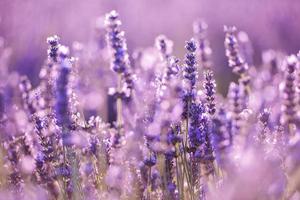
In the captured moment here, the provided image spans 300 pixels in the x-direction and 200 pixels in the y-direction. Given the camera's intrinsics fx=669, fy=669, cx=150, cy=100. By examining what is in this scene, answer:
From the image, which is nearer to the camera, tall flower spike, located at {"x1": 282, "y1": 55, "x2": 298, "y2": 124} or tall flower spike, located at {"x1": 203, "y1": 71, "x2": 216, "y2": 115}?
tall flower spike, located at {"x1": 282, "y1": 55, "x2": 298, "y2": 124}

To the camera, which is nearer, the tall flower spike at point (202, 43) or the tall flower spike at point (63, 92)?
the tall flower spike at point (63, 92)

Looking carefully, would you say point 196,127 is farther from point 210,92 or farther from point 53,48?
point 53,48

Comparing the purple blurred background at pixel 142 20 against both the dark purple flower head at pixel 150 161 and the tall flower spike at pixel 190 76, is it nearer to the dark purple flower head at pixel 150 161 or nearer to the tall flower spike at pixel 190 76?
the tall flower spike at pixel 190 76

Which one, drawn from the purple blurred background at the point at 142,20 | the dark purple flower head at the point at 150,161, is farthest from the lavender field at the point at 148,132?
the purple blurred background at the point at 142,20

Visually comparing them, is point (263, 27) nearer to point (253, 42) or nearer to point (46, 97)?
point (253, 42)

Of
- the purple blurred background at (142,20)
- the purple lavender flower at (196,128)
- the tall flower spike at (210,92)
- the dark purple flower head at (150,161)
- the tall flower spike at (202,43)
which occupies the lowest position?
the dark purple flower head at (150,161)

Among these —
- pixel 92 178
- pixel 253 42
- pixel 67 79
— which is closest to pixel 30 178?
pixel 92 178

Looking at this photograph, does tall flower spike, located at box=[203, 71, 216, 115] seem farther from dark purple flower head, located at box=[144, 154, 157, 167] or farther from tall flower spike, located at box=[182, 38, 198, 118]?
dark purple flower head, located at box=[144, 154, 157, 167]

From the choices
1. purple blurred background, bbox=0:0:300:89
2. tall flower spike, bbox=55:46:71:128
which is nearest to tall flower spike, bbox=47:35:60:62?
tall flower spike, bbox=55:46:71:128
